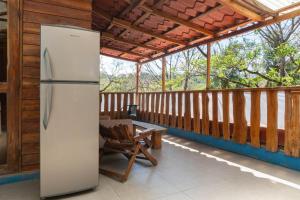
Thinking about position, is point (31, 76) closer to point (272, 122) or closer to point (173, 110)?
point (272, 122)

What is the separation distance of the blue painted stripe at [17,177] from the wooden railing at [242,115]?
347cm

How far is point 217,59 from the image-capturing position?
8961 millimetres

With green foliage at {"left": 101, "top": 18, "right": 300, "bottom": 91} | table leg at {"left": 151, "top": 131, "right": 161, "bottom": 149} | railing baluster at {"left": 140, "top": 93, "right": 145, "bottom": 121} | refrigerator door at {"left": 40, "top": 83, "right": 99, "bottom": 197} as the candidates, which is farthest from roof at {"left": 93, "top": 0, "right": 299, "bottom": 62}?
refrigerator door at {"left": 40, "top": 83, "right": 99, "bottom": 197}

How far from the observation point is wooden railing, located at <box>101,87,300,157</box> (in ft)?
11.0

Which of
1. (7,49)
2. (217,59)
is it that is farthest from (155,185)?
(217,59)

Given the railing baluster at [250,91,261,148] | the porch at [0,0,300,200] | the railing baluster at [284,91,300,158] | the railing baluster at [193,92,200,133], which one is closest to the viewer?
the porch at [0,0,300,200]

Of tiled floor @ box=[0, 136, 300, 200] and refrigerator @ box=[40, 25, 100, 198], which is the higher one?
refrigerator @ box=[40, 25, 100, 198]

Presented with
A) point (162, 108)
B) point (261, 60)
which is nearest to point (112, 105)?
point (162, 108)

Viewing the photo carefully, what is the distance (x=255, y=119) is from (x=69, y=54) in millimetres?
3254

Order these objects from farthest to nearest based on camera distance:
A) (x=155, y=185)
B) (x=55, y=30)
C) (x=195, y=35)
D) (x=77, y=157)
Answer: (x=195, y=35), (x=155, y=185), (x=77, y=157), (x=55, y=30)

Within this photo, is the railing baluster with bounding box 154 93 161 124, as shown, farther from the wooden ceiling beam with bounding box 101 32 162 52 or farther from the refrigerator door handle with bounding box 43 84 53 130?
the refrigerator door handle with bounding box 43 84 53 130

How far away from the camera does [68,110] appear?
2.39 meters

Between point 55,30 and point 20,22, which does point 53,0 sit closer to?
point 20,22

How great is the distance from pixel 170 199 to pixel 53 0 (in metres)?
3.04
